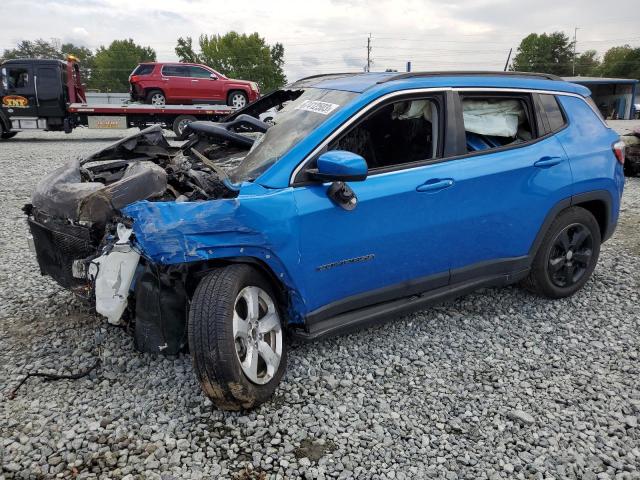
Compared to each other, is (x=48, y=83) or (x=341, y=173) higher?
(x=48, y=83)

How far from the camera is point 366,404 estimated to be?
293 cm

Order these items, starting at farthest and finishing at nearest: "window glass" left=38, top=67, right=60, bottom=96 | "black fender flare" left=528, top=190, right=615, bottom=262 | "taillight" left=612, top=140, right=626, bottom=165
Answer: "window glass" left=38, top=67, right=60, bottom=96
"taillight" left=612, top=140, right=626, bottom=165
"black fender flare" left=528, top=190, right=615, bottom=262

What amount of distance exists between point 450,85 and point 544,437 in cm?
226

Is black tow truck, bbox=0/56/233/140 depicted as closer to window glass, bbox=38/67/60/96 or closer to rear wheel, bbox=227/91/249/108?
window glass, bbox=38/67/60/96

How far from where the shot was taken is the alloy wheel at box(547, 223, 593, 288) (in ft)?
13.7

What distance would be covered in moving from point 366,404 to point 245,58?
74.6 m

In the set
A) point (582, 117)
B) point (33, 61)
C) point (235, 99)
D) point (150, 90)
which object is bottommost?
point (582, 117)

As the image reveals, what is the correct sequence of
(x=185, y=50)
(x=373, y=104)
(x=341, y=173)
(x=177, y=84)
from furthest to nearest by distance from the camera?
(x=185, y=50), (x=177, y=84), (x=373, y=104), (x=341, y=173)

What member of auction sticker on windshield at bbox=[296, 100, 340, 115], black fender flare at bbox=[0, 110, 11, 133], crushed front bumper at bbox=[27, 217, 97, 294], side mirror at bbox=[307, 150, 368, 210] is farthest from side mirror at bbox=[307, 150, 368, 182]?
black fender flare at bbox=[0, 110, 11, 133]

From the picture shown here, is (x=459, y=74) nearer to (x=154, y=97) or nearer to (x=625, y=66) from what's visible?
Result: (x=154, y=97)

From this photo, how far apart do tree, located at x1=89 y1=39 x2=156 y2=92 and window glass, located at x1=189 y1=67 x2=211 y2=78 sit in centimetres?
6927

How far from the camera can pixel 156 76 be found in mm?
18156

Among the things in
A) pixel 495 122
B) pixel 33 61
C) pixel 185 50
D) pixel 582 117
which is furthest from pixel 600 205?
pixel 185 50

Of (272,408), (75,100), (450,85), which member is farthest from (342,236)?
(75,100)
